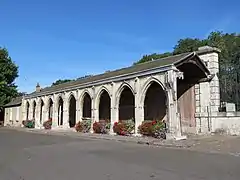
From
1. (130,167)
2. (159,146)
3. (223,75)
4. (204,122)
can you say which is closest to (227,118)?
(204,122)

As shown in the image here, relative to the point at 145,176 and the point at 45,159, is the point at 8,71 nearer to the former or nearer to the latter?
the point at 45,159

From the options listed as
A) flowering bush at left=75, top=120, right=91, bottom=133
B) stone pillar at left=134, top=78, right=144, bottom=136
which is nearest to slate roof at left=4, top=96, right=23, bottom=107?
flowering bush at left=75, top=120, right=91, bottom=133

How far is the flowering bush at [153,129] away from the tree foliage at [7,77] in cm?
3225

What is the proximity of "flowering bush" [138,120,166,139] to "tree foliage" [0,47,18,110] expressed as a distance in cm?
3225

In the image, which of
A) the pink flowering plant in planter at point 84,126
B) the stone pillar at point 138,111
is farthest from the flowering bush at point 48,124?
the stone pillar at point 138,111

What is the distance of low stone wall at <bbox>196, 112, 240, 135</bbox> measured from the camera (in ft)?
57.3

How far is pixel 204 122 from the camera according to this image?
60.9 ft

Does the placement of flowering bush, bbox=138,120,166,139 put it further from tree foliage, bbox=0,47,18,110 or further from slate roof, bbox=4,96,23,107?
tree foliage, bbox=0,47,18,110

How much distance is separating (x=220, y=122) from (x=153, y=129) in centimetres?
428

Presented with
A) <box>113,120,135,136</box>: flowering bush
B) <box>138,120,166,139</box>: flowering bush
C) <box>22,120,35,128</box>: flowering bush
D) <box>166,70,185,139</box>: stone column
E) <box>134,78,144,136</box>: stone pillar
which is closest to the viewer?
<box>166,70,185,139</box>: stone column

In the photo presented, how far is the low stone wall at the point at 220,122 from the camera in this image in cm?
1747

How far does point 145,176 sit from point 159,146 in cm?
731

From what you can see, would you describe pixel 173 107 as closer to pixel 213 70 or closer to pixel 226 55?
pixel 213 70

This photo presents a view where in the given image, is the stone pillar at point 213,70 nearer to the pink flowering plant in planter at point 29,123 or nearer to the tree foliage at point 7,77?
the pink flowering plant in planter at point 29,123
